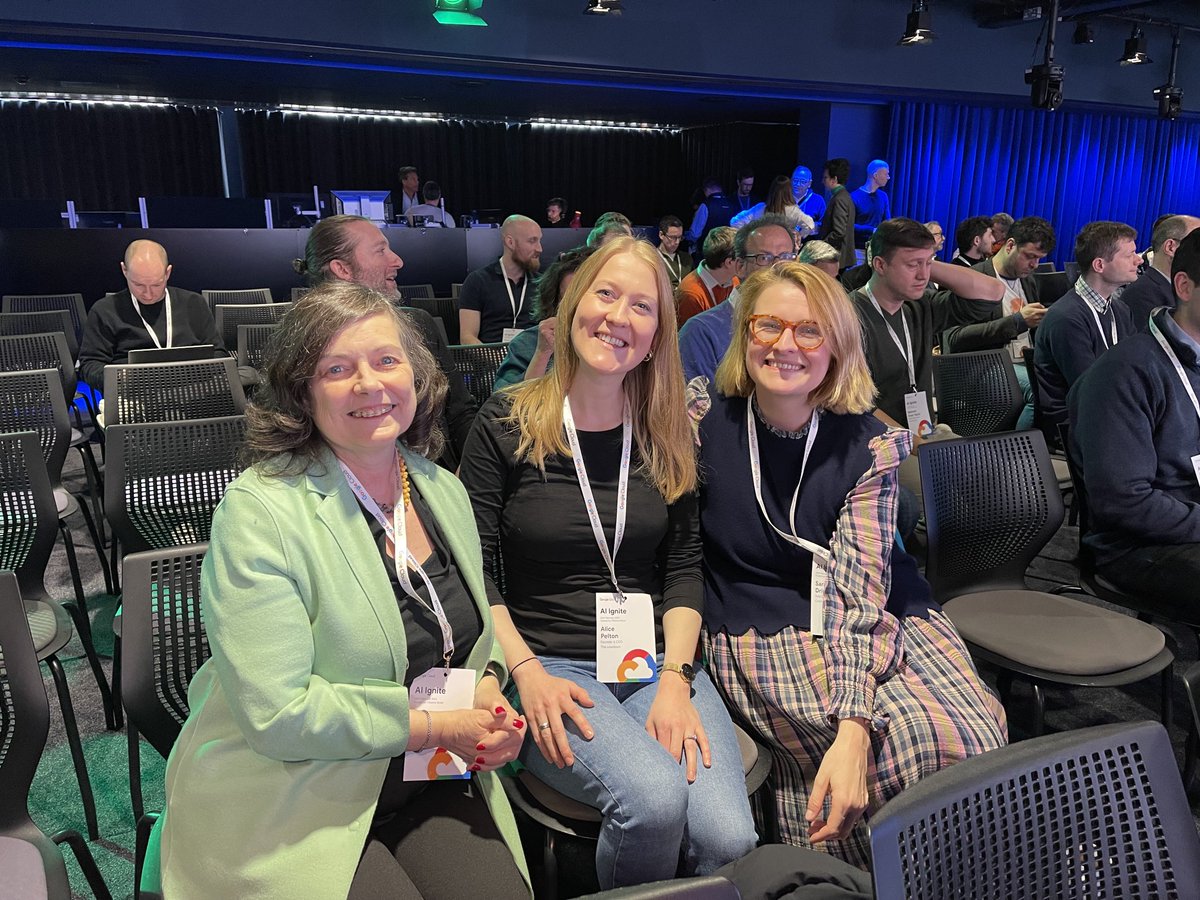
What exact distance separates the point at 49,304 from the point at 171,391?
4.08m

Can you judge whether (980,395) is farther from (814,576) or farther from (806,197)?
(806,197)

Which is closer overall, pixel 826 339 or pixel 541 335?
pixel 826 339

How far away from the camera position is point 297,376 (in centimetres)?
137

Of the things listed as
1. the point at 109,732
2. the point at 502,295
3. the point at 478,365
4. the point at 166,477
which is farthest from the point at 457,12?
the point at 109,732

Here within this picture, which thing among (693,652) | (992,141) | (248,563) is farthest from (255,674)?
(992,141)

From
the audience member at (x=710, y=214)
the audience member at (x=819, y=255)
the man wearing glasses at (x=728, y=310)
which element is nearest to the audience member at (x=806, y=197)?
the audience member at (x=710, y=214)

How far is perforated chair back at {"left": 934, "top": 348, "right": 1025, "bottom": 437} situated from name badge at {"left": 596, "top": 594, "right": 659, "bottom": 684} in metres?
2.58

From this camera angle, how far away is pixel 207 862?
1.21m

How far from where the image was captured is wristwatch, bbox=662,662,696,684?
1685 mm

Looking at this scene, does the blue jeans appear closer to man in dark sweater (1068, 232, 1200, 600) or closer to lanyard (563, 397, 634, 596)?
lanyard (563, 397, 634, 596)

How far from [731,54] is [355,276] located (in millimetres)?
7265

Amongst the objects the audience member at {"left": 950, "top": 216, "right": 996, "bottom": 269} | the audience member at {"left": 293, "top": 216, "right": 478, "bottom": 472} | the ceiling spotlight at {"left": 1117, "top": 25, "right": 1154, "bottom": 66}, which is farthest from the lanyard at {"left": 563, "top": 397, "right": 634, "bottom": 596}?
the ceiling spotlight at {"left": 1117, "top": 25, "right": 1154, "bottom": 66}

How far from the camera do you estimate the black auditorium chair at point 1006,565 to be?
2.11m

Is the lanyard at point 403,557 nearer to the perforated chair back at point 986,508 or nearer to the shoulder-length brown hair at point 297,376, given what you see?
the shoulder-length brown hair at point 297,376
